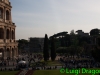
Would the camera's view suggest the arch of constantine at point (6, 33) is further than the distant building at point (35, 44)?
No

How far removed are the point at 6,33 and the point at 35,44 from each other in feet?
344

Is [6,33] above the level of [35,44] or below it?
below

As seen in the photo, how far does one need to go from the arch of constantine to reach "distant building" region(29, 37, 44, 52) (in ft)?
275

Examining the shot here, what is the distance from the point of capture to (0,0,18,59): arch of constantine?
193ft

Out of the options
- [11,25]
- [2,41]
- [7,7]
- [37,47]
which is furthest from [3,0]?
[37,47]

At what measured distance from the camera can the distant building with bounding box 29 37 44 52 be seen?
15350 centimetres

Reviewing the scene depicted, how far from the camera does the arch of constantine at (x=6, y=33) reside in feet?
193

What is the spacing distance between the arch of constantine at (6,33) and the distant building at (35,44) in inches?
3294

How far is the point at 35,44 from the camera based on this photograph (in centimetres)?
16662

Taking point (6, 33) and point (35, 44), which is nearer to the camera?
point (6, 33)

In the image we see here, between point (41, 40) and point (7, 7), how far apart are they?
390 feet

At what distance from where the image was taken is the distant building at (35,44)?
504ft

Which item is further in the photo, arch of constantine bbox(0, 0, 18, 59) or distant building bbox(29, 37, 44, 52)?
distant building bbox(29, 37, 44, 52)

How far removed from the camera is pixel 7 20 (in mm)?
63969
